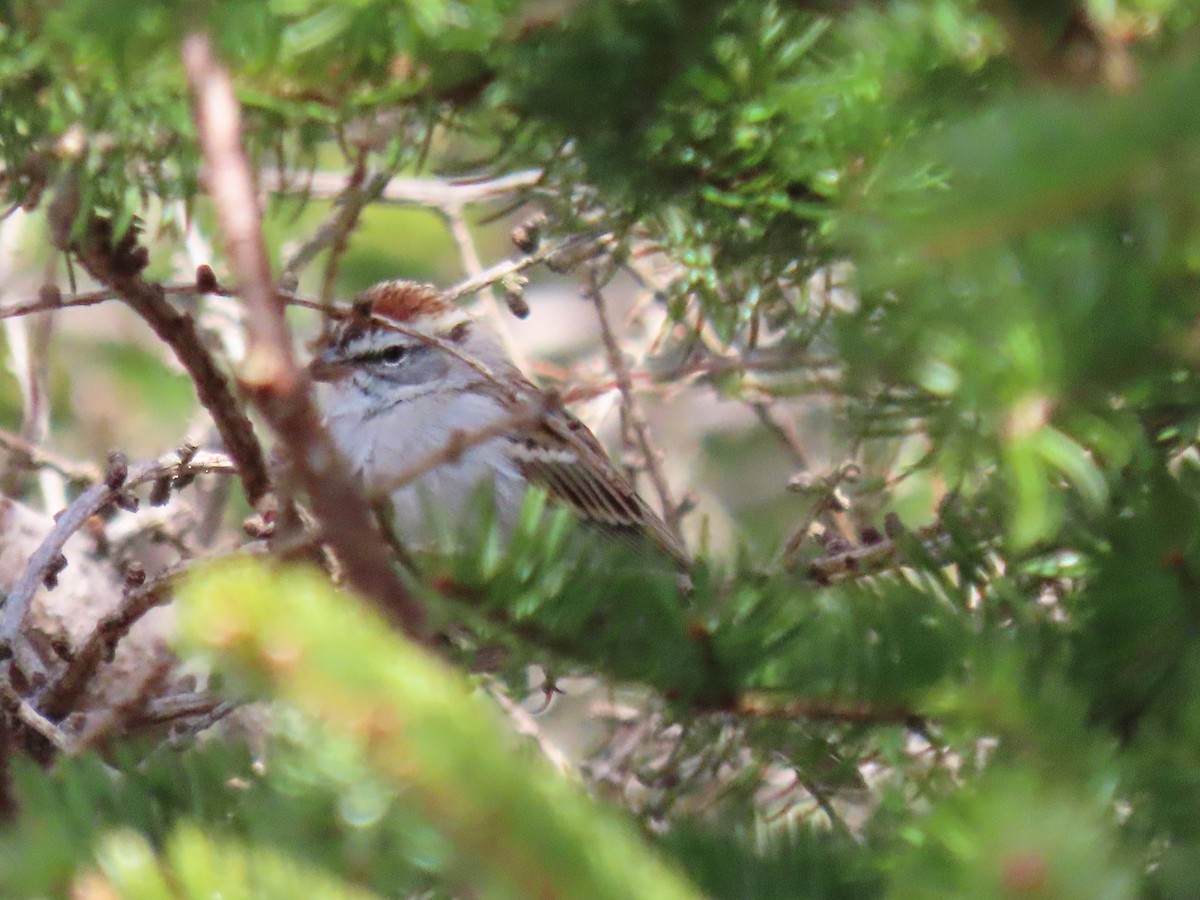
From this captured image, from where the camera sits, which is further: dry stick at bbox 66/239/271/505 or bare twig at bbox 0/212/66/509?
bare twig at bbox 0/212/66/509

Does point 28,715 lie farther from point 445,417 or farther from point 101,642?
point 445,417

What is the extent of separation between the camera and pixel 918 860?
70 cm

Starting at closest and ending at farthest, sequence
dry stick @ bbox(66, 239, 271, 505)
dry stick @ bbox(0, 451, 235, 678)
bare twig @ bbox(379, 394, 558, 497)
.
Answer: bare twig @ bbox(379, 394, 558, 497), dry stick @ bbox(66, 239, 271, 505), dry stick @ bbox(0, 451, 235, 678)

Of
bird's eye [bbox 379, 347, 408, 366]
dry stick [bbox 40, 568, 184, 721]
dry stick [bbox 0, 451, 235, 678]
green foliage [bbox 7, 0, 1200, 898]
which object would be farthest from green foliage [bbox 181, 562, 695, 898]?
bird's eye [bbox 379, 347, 408, 366]

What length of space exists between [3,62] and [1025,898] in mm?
1032

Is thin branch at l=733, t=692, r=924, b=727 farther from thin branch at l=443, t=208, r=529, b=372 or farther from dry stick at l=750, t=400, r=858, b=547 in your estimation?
thin branch at l=443, t=208, r=529, b=372

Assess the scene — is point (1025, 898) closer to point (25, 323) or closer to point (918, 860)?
point (918, 860)

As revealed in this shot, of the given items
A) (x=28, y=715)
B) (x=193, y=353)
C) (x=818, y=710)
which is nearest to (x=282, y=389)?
(x=818, y=710)

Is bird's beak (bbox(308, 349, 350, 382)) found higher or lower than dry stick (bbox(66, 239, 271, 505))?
higher

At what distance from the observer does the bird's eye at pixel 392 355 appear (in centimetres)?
288

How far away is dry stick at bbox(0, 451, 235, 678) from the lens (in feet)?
4.92

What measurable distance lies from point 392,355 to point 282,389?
224cm

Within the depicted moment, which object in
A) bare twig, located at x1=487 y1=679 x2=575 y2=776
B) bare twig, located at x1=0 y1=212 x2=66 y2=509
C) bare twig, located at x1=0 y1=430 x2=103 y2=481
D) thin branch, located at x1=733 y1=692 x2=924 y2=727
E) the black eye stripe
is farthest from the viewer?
the black eye stripe

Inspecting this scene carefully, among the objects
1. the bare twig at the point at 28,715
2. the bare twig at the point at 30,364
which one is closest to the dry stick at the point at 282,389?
the bare twig at the point at 28,715
